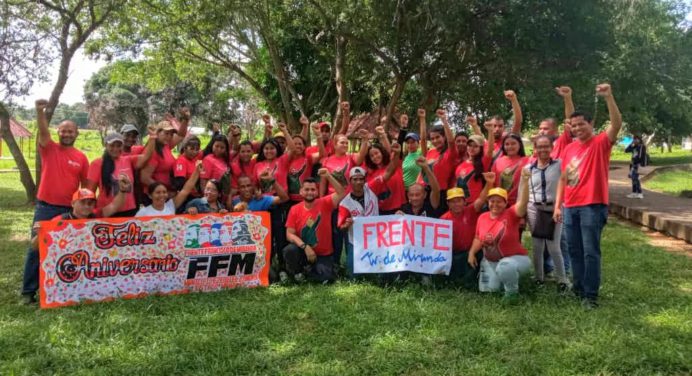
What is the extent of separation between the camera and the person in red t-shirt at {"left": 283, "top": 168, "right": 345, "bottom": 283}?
6098 millimetres

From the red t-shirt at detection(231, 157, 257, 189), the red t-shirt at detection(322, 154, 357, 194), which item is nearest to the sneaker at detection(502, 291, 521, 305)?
the red t-shirt at detection(322, 154, 357, 194)

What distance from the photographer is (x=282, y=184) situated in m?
6.58

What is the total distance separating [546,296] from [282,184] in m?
3.28

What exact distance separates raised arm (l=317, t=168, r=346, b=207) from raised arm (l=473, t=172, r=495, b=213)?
4.98ft

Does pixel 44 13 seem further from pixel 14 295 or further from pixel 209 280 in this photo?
pixel 209 280

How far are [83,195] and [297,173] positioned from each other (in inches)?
96.5

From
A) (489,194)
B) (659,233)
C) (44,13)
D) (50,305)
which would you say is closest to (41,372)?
(50,305)

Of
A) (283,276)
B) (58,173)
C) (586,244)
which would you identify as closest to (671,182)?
(586,244)

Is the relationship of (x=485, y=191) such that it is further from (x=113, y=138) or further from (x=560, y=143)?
(x=113, y=138)

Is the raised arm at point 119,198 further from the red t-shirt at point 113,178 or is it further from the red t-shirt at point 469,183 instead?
the red t-shirt at point 469,183

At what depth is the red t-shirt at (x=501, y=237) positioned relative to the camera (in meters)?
5.48

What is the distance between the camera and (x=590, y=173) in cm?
504

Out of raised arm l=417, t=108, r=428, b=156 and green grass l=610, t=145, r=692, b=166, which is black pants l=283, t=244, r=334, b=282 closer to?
raised arm l=417, t=108, r=428, b=156

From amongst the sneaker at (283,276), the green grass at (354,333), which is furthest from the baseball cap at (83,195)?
the sneaker at (283,276)
